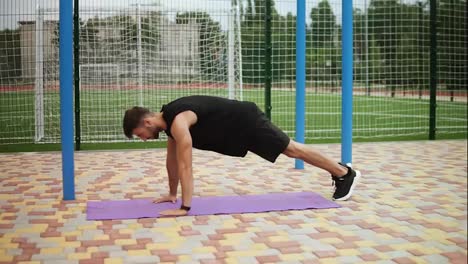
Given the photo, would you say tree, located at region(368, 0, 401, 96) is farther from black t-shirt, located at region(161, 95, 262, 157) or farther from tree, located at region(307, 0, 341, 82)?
black t-shirt, located at region(161, 95, 262, 157)

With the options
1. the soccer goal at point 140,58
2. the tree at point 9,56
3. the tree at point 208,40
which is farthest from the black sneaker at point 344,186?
the tree at point 9,56

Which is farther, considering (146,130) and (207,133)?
(207,133)

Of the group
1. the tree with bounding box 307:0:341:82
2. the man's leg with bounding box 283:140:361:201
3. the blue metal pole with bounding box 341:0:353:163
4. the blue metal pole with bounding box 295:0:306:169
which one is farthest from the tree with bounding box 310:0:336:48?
the man's leg with bounding box 283:140:361:201

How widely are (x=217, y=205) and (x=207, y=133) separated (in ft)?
2.21

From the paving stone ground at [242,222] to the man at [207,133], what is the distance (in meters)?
0.39

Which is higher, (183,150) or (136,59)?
(136,59)

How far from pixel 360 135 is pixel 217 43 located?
351 centimetres

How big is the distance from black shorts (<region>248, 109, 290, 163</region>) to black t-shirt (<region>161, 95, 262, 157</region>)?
39mm

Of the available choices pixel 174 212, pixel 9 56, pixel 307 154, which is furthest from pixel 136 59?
pixel 174 212

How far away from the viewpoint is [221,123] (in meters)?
4.71

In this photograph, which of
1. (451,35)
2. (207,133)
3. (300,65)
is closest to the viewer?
(207,133)

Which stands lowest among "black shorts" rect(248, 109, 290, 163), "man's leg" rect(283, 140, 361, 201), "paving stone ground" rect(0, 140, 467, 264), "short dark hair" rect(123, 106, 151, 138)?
"paving stone ground" rect(0, 140, 467, 264)

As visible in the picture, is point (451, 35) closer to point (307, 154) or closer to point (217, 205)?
point (307, 154)

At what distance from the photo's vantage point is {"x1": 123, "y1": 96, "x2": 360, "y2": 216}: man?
14.4ft
